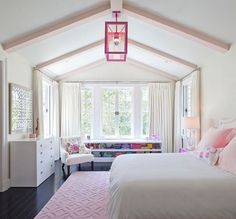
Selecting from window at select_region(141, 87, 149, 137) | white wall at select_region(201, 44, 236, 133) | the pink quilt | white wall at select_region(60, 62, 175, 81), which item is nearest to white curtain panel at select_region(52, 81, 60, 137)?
white wall at select_region(60, 62, 175, 81)

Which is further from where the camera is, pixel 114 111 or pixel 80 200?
pixel 114 111

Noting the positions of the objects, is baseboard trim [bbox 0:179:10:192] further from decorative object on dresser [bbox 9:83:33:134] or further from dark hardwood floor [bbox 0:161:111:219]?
decorative object on dresser [bbox 9:83:33:134]

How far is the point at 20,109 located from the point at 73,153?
1.56m

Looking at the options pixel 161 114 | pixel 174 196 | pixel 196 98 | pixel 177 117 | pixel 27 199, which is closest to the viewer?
pixel 174 196

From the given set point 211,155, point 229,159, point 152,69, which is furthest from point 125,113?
point 229,159

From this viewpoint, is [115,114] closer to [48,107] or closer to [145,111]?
[145,111]

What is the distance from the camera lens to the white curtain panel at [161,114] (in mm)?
7352

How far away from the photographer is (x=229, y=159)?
107 inches

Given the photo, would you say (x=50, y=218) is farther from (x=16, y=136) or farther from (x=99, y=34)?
(x=99, y=34)

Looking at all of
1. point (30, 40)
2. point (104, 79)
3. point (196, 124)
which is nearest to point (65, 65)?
point (104, 79)

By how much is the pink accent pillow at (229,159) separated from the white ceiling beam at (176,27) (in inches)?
77.9

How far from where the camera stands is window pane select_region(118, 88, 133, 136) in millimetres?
7570

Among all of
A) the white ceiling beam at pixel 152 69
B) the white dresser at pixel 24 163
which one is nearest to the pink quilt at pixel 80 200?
the white dresser at pixel 24 163

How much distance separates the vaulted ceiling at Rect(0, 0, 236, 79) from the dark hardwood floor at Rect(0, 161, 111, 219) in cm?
240
